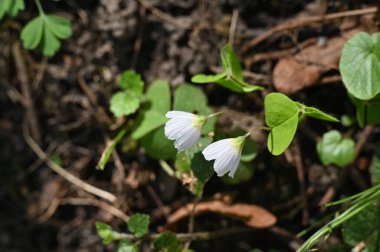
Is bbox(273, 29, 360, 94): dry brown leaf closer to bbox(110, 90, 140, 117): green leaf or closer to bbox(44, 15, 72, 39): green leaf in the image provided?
bbox(110, 90, 140, 117): green leaf

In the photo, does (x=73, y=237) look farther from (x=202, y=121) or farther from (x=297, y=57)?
(x=297, y=57)

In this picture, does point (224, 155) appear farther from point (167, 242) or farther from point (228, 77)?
point (167, 242)

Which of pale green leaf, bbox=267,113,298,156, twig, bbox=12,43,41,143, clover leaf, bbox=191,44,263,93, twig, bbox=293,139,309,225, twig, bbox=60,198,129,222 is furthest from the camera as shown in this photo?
twig, bbox=12,43,41,143

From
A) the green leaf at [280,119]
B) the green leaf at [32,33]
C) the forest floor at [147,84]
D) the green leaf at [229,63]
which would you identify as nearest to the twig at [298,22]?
the forest floor at [147,84]

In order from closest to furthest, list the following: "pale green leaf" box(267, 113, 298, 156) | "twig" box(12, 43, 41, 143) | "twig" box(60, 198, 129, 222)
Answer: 1. "pale green leaf" box(267, 113, 298, 156)
2. "twig" box(60, 198, 129, 222)
3. "twig" box(12, 43, 41, 143)

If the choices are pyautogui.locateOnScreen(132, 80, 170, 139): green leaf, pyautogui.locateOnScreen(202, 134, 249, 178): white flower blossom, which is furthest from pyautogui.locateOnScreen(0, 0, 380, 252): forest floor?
pyautogui.locateOnScreen(202, 134, 249, 178): white flower blossom

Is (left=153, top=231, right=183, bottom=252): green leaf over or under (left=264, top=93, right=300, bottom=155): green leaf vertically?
Answer: under

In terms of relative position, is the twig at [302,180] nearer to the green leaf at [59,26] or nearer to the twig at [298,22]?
the twig at [298,22]

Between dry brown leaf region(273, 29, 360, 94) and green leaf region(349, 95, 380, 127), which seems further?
dry brown leaf region(273, 29, 360, 94)
